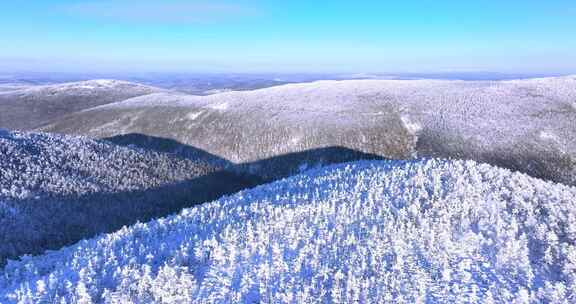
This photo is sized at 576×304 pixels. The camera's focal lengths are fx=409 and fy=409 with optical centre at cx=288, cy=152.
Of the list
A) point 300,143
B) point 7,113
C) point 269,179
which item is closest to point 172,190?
point 269,179

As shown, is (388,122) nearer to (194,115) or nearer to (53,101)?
(194,115)

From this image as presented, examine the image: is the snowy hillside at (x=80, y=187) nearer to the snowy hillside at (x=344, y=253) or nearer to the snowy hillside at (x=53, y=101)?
the snowy hillside at (x=344, y=253)

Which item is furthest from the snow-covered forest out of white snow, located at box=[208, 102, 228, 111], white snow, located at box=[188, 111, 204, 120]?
white snow, located at box=[208, 102, 228, 111]

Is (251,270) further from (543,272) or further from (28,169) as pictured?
(28,169)

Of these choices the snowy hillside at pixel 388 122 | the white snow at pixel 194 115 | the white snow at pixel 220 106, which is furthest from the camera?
the white snow at pixel 220 106

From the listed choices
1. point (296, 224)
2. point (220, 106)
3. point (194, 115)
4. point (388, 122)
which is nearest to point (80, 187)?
point (296, 224)

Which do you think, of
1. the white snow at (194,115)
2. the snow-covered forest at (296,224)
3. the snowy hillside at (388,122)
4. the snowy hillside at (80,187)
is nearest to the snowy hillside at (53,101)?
the snowy hillside at (388,122)

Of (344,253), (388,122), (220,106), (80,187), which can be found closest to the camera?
(344,253)
